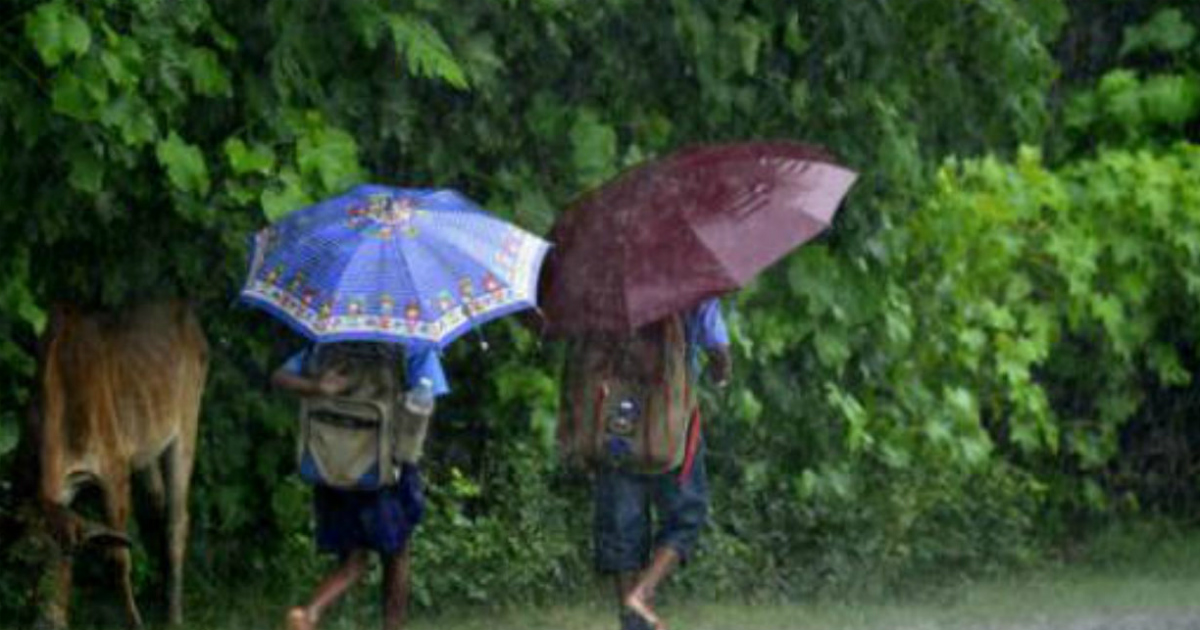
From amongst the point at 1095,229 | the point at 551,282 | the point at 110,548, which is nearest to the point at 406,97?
the point at 551,282

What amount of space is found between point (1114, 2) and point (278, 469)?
5.75m

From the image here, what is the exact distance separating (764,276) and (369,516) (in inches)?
114

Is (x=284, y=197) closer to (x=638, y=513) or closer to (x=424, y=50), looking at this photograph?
(x=424, y=50)

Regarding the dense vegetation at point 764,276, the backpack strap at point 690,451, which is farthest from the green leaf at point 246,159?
the backpack strap at point 690,451

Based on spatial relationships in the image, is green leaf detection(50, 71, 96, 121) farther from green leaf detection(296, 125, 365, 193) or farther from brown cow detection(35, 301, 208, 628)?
brown cow detection(35, 301, 208, 628)

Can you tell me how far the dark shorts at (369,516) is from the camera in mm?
8914

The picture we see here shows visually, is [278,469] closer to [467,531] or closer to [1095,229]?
[467,531]

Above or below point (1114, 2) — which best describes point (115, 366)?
below

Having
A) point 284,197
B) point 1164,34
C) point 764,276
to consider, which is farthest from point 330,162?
point 1164,34

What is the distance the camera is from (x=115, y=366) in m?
10.1

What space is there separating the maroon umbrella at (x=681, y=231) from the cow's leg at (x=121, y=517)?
1.93 metres

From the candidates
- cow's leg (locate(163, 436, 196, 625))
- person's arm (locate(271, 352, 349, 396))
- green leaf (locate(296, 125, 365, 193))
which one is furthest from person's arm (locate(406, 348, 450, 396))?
cow's leg (locate(163, 436, 196, 625))

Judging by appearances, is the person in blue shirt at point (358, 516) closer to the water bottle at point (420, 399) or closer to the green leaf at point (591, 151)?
the water bottle at point (420, 399)

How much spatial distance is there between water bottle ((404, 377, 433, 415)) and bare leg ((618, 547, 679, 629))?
1.07 m
